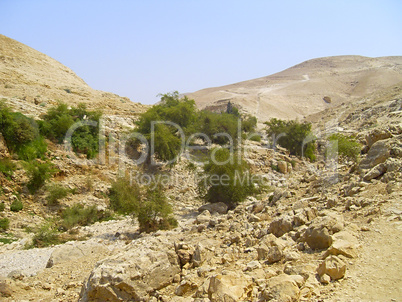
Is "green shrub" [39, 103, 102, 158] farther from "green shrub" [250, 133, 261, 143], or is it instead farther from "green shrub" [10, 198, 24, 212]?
"green shrub" [250, 133, 261, 143]

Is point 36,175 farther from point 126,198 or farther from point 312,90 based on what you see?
point 312,90

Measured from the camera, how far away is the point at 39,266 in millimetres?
8727

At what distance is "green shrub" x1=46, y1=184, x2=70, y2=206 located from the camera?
14484 millimetres

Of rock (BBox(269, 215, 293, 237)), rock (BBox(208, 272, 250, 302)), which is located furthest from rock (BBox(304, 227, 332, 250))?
rock (BBox(208, 272, 250, 302))

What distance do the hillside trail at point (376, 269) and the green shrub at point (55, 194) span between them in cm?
1213

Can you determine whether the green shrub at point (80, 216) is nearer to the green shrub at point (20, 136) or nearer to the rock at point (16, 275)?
the green shrub at point (20, 136)

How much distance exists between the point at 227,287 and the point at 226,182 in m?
10.3

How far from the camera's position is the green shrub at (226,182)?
48.7 feet

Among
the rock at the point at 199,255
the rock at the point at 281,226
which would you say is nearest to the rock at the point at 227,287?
the rock at the point at 199,255

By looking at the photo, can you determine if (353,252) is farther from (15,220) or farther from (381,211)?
(15,220)

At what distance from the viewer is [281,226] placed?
23.5 feet

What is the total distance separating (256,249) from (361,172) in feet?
12.9

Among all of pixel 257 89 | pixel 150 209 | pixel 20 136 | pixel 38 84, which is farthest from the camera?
pixel 257 89

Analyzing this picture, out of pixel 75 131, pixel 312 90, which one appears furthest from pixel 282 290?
pixel 312 90
